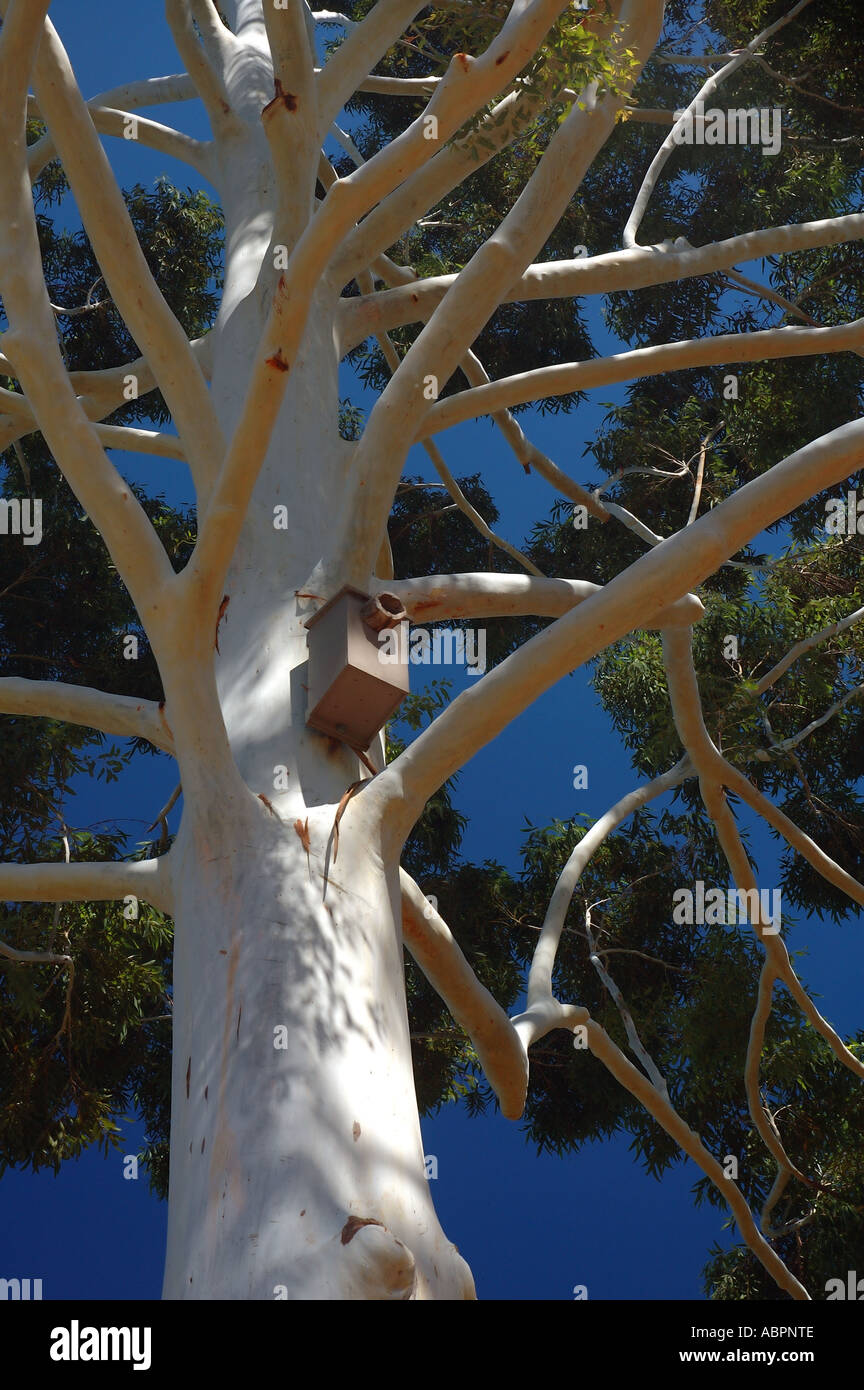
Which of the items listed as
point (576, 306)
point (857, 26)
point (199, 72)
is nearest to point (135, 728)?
point (199, 72)

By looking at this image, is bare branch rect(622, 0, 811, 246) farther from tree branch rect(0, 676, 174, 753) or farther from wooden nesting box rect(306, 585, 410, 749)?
tree branch rect(0, 676, 174, 753)

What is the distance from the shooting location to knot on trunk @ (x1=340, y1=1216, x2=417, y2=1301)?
189 centimetres

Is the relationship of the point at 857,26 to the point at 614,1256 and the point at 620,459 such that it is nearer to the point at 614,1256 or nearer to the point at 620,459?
the point at 620,459

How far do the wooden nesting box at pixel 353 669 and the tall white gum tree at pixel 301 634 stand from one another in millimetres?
53

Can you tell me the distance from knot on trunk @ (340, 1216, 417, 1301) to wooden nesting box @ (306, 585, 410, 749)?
102 centimetres

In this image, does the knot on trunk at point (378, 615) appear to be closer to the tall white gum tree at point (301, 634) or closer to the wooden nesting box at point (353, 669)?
the wooden nesting box at point (353, 669)

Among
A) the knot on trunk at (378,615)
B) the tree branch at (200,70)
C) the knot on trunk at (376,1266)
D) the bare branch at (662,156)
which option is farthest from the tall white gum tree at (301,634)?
the bare branch at (662,156)

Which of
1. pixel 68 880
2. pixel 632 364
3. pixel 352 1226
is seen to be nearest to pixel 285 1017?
pixel 352 1226

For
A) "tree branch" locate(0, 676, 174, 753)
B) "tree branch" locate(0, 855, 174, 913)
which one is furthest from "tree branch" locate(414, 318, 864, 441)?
"tree branch" locate(0, 855, 174, 913)

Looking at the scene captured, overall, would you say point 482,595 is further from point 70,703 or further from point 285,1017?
Answer: point 285,1017

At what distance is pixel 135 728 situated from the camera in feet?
9.27

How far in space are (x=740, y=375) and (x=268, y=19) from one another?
17.0 ft

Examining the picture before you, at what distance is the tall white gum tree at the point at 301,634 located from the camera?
2.11 m

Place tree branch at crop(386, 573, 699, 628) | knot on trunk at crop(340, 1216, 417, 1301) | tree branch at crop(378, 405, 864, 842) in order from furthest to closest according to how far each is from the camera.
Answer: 1. tree branch at crop(386, 573, 699, 628)
2. tree branch at crop(378, 405, 864, 842)
3. knot on trunk at crop(340, 1216, 417, 1301)
